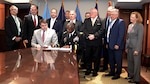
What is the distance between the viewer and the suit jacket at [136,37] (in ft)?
12.7

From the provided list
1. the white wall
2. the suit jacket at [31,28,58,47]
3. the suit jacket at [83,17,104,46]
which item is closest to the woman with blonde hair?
the suit jacket at [83,17,104,46]

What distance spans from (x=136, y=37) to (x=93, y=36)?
0.80 m

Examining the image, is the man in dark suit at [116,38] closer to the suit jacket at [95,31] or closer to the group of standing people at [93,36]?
the group of standing people at [93,36]

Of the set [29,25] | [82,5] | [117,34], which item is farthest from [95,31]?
[82,5]

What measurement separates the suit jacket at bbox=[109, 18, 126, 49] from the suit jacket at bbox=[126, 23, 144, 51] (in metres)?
0.17

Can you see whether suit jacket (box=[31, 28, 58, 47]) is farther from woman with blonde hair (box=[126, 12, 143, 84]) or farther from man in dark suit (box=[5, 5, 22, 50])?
woman with blonde hair (box=[126, 12, 143, 84])

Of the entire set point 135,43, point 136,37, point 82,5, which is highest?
point 82,5

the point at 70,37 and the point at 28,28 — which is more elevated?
the point at 28,28

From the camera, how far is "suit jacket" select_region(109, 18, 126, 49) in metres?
4.13

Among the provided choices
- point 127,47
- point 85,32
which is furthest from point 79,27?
point 127,47

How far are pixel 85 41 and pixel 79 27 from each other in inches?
12.7

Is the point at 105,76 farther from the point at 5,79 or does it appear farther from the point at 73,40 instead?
the point at 5,79

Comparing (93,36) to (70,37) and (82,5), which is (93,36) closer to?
(70,37)

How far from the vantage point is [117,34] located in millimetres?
4191
